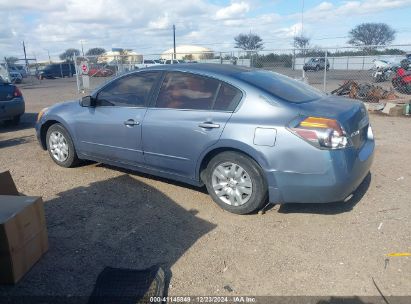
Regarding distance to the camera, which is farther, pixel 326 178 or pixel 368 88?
pixel 368 88

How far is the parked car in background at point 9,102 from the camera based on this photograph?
8883mm

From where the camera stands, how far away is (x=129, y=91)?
4.95 meters

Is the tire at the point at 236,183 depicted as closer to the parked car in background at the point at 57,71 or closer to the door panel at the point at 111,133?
the door panel at the point at 111,133

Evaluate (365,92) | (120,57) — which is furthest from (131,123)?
(120,57)

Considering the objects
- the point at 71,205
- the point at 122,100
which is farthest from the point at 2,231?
the point at 122,100

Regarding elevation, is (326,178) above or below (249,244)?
above

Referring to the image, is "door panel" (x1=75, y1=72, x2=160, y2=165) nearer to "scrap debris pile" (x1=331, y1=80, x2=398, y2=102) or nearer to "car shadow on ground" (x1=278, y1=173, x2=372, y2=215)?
"car shadow on ground" (x1=278, y1=173, x2=372, y2=215)

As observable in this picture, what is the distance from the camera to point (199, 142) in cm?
420

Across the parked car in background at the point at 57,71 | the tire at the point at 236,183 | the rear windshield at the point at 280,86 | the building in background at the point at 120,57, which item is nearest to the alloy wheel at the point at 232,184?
the tire at the point at 236,183

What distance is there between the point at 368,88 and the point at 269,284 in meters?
11.9

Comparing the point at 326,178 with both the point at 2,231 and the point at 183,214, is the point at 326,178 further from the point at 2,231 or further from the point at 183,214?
the point at 2,231

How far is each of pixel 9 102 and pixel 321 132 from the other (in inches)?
311

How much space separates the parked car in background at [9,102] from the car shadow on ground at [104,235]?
200 inches

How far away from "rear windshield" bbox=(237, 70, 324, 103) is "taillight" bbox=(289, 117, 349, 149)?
0.43m
